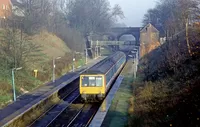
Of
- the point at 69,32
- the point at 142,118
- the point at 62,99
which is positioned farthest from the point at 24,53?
the point at 69,32

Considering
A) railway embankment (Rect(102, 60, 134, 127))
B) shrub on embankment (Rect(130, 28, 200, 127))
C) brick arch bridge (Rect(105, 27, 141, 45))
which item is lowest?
railway embankment (Rect(102, 60, 134, 127))

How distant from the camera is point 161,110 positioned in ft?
53.6

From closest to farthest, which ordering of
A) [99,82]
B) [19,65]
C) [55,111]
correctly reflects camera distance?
[55,111] → [99,82] → [19,65]

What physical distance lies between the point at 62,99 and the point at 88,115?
5964 millimetres

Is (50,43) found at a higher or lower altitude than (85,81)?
higher

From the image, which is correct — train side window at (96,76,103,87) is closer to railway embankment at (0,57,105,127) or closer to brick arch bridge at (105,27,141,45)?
railway embankment at (0,57,105,127)

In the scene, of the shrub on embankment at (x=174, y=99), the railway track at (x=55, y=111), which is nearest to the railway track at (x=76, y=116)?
the railway track at (x=55, y=111)

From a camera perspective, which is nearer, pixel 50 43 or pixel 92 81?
pixel 92 81

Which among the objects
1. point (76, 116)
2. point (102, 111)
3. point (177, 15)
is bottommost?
point (76, 116)

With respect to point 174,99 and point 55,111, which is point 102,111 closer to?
point 55,111

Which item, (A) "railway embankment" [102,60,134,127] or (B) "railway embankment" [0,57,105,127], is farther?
(B) "railway embankment" [0,57,105,127]

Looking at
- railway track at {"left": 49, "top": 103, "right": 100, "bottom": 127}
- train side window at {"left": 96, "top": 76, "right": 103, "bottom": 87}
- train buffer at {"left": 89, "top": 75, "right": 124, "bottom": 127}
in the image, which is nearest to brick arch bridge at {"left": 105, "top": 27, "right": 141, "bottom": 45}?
train buffer at {"left": 89, "top": 75, "right": 124, "bottom": 127}

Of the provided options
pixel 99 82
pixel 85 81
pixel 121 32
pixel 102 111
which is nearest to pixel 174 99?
pixel 102 111

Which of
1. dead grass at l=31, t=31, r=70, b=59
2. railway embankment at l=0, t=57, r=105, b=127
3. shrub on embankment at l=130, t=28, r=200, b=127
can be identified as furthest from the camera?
dead grass at l=31, t=31, r=70, b=59
